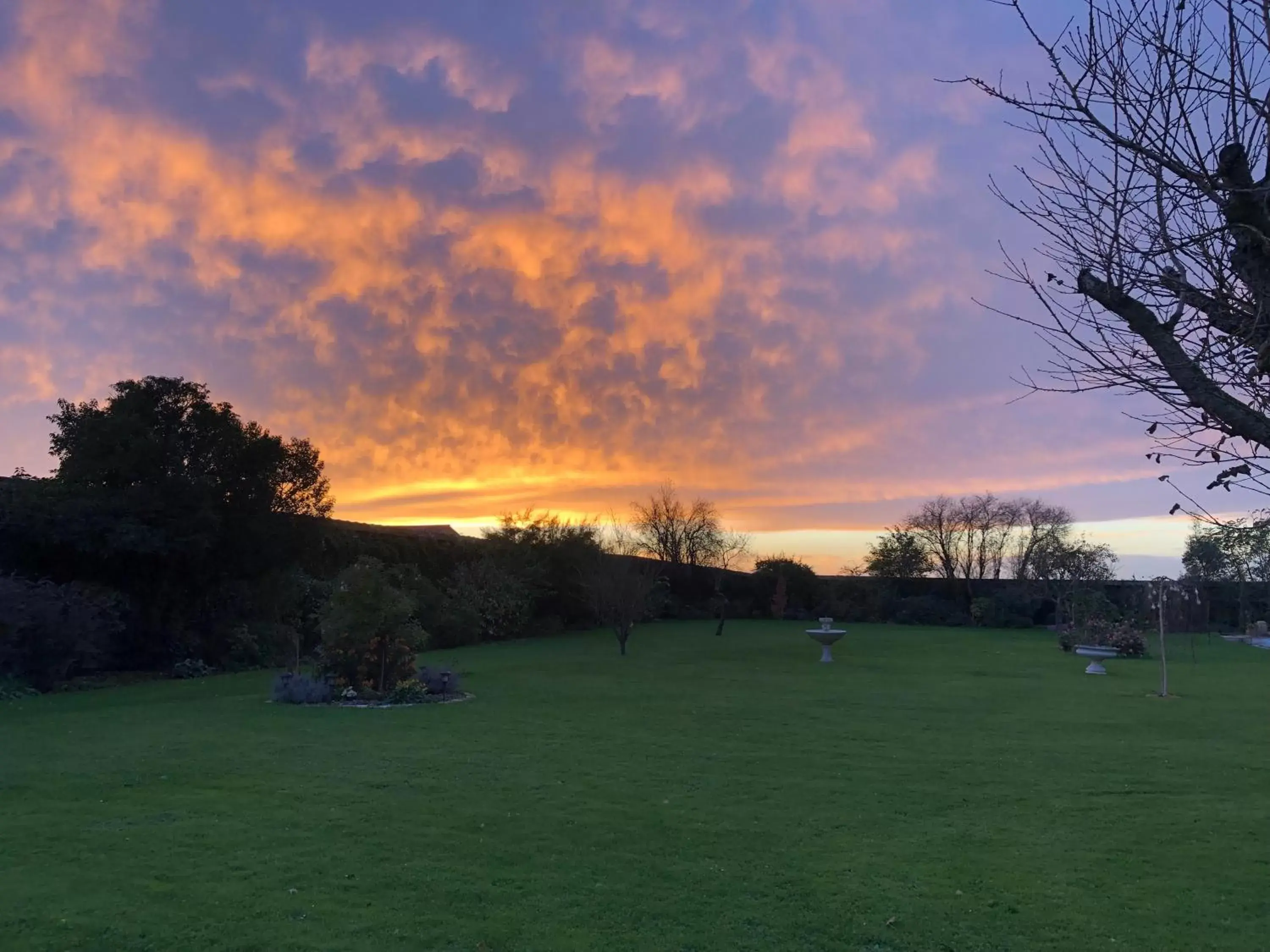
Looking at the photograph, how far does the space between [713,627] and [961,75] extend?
90.6ft

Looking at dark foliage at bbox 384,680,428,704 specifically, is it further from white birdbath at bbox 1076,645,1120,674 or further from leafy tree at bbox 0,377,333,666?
white birdbath at bbox 1076,645,1120,674

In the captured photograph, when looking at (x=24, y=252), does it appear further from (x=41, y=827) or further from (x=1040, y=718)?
(x=1040, y=718)

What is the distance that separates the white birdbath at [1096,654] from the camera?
17.8m

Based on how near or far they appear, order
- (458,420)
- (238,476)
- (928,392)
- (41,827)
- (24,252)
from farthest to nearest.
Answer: (238,476) → (458,420) → (928,392) → (24,252) → (41,827)

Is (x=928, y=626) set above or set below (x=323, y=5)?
below

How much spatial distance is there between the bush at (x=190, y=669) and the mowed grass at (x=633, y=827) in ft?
13.3

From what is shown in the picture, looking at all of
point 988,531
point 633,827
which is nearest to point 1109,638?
point 988,531

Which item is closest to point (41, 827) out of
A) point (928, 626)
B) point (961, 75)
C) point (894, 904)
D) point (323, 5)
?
point (894, 904)

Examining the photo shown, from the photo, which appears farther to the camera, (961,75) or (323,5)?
(323,5)

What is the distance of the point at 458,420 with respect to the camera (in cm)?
1642

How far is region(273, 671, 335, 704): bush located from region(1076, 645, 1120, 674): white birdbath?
1403 cm

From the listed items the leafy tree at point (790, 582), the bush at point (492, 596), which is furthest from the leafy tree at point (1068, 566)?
the bush at point (492, 596)

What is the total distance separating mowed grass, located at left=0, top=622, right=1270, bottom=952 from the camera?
14.5 ft

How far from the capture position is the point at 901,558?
115 ft
